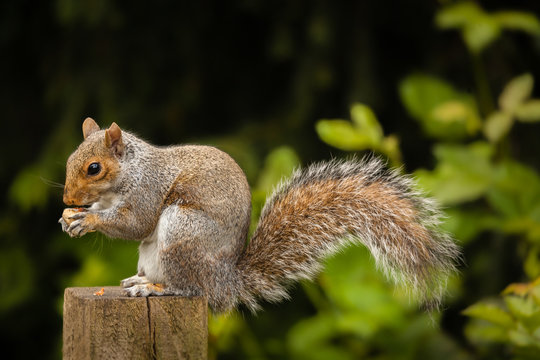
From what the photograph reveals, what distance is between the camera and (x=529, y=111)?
2.17 meters

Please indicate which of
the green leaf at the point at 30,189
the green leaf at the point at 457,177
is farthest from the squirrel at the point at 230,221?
the green leaf at the point at 30,189

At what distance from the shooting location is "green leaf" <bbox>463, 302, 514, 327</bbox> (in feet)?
5.53

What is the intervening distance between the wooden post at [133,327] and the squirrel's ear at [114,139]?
32cm

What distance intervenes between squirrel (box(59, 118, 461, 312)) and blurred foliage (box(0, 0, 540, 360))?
1.18ft

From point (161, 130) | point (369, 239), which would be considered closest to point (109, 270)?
point (161, 130)

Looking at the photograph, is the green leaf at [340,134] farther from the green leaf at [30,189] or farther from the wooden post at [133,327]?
the green leaf at [30,189]

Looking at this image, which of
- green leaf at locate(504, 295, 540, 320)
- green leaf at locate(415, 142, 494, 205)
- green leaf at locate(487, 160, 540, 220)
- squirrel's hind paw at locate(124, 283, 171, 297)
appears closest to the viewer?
squirrel's hind paw at locate(124, 283, 171, 297)

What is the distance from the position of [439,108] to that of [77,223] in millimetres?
1241

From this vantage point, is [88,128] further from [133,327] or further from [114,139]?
[133,327]

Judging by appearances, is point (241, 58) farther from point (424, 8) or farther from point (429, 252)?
point (429, 252)

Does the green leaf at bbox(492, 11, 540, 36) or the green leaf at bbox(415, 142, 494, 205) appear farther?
the green leaf at bbox(492, 11, 540, 36)

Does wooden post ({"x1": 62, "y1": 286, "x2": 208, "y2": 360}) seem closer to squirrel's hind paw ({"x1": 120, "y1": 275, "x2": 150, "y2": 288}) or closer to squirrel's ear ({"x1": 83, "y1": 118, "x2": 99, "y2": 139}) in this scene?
squirrel's hind paw ({"x1": 120, "y1": 275, "x2": 150, "y2": 288})

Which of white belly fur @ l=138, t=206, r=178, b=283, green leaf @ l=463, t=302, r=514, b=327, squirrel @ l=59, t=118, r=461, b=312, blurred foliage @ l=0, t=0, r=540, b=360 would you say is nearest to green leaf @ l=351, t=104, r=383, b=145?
blurred foliage @ l=0, t=0, r=540, b=360

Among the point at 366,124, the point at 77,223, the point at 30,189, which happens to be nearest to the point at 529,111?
the point at 366,124
